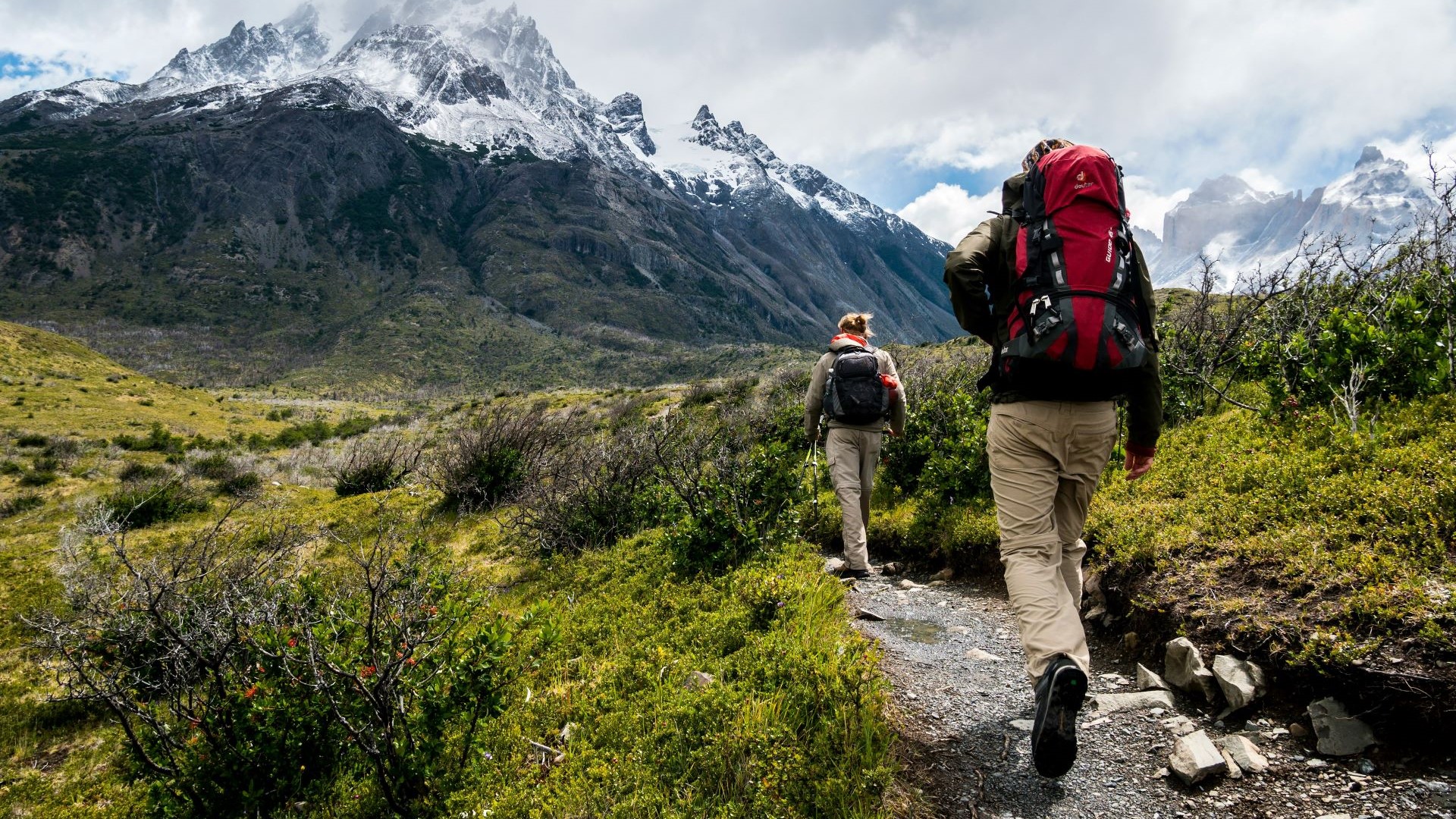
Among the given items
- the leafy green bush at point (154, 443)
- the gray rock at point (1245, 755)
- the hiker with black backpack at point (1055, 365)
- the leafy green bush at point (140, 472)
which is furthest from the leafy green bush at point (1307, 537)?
the leafy green bush at point (154, 443)

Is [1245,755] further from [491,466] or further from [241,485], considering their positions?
[241,485]

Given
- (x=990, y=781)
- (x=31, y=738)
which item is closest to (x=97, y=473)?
(x=31, y=738)

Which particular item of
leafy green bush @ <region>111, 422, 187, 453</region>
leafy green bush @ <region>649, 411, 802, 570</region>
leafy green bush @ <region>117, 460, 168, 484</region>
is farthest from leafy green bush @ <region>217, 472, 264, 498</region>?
leafy green bush @ <region>649, 411, 802, 570</region>

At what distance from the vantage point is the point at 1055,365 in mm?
2840

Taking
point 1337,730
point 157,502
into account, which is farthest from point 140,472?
point 1337,730

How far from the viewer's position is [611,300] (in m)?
165

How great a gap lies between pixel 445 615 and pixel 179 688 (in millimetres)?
1353

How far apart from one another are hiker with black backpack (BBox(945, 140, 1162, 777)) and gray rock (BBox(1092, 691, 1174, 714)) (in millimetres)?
744

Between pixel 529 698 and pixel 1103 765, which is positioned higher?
pixel 1103 765

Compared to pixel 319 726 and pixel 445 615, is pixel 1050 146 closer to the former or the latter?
pixel 445 615

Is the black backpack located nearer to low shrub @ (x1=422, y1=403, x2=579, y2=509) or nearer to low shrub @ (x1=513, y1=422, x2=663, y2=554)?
low shrub @ (x1=513, y1=422, x2=663, y2=554)

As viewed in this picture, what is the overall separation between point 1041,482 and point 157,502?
12.9 meters

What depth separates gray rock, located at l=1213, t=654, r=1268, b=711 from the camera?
2.87m

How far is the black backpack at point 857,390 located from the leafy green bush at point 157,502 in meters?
10.1
